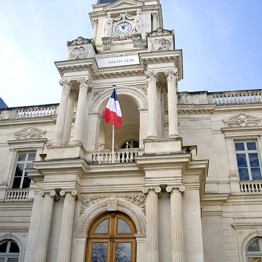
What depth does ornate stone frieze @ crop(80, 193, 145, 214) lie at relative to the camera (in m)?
12.1

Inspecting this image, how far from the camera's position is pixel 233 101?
17.5m

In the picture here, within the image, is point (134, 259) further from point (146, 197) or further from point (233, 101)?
point (233, 101)

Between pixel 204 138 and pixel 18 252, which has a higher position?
pixel 204 138

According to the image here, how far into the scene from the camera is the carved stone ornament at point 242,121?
16.6 meters

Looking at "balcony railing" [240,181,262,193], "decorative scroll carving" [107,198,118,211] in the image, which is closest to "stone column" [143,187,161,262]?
"decorative scroll carving" [107,198,118,211]

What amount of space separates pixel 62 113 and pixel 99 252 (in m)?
5.65

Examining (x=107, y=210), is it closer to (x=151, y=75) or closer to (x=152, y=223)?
(x=152, y=223)

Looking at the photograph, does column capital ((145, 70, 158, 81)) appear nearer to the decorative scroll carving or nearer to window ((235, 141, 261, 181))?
the decorative scroll carving

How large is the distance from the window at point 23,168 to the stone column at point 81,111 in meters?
5.19

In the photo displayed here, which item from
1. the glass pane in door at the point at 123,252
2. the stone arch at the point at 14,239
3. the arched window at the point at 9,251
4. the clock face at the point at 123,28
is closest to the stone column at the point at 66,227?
the glass pane in door at the point at 123,252

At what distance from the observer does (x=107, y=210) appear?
12.2 metres

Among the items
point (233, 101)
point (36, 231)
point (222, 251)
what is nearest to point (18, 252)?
point (36, 231)

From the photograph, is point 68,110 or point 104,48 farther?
point 104,48

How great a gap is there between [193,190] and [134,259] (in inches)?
116
